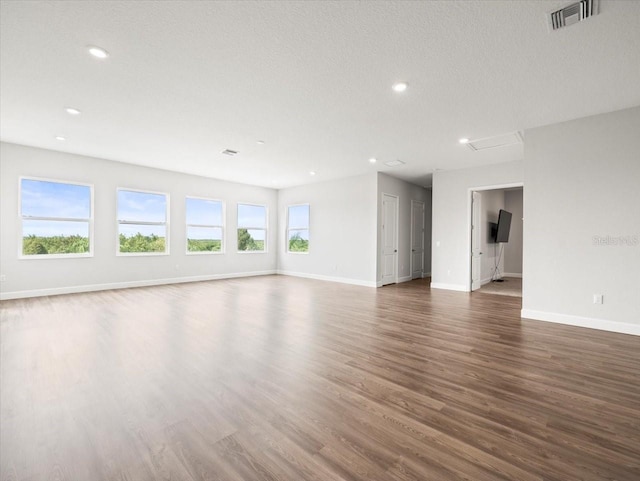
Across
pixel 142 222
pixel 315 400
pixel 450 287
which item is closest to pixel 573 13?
pixel 315 400

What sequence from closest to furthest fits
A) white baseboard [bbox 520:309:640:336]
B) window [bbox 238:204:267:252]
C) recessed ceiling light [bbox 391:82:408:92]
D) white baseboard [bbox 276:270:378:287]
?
1. recessed ceiling light [bbox 391:82:408:92]
2. white baseboard [bbox 520:309:640:336]
3. white baseboard [bbox 276:270:378:287]
4. window [bbox 238:204:267:252]

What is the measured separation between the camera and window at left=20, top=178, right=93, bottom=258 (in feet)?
17.9

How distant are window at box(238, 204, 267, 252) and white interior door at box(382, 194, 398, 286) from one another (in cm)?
402

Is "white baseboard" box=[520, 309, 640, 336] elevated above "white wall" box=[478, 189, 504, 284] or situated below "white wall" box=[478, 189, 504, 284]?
below

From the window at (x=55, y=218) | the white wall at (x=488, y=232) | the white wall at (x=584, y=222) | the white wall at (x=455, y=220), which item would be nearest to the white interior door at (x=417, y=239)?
the white wall at (x=455, y=220)

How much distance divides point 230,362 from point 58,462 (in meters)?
1.32

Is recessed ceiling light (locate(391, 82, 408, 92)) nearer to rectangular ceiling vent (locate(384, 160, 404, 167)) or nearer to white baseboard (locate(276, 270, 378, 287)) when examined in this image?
rectangular ceiling vent (locate(384, 160, 404, 167))

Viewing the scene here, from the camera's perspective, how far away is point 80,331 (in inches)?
139

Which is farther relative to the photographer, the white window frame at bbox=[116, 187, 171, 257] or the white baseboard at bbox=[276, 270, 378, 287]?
the white baseboard at bbox=[276, 270, 378, 287]

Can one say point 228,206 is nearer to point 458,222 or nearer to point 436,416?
point 458,222

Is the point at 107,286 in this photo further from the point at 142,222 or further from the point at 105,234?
the point at 142,222

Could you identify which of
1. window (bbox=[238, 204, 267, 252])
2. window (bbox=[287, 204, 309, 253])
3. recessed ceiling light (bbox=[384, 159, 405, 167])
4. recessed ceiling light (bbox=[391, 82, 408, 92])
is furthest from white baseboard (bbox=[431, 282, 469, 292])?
window (bbox=[238, 204, 267, 252])

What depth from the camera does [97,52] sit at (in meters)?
2.60

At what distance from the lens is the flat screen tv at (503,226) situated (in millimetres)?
7628
